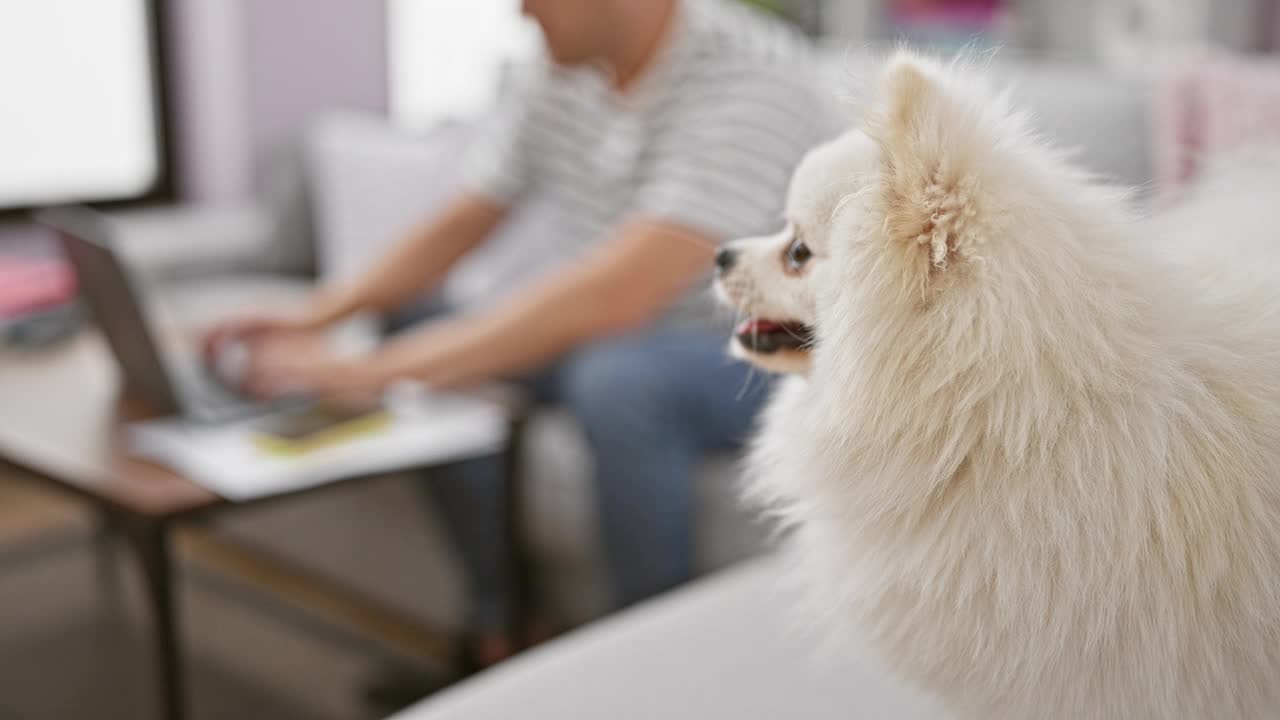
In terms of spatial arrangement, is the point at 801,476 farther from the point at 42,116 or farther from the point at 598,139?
the point at 42,116

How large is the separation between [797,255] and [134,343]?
41.8 inches

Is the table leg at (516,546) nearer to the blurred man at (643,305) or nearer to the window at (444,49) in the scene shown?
the blurred man at (643,305)

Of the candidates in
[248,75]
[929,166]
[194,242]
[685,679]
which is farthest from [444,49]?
[929,166]

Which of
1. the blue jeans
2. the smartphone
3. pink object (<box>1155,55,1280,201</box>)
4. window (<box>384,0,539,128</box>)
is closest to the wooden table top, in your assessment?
the smartphone

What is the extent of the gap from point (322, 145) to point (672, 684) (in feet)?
7.23

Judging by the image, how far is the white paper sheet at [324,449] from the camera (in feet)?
4.04

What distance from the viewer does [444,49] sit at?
11.5 ft

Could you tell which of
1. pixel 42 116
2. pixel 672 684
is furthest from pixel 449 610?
pixel 42 116

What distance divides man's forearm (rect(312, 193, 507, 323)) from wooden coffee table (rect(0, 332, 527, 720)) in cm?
34

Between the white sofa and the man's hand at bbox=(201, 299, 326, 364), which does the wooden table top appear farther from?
the white sofa

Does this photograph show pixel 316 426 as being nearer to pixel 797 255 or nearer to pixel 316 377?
pixel 316 377

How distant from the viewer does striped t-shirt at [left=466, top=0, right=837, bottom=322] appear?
133cm

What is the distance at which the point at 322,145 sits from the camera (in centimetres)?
274

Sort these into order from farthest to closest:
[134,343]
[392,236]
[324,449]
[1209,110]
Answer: [392,236] < [1209,110] < [134,343] < [324,449]
